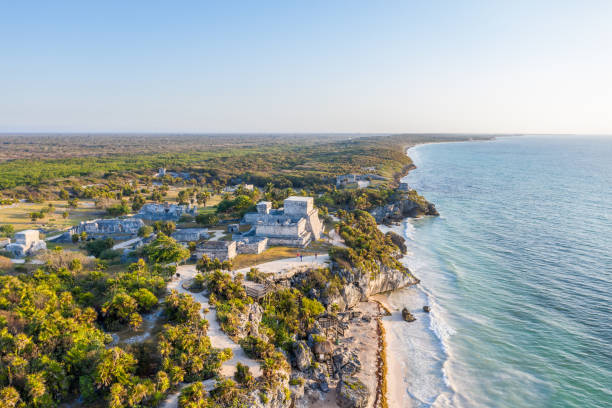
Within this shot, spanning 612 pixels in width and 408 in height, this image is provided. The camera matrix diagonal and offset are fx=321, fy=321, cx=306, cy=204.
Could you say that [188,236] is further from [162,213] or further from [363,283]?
[363,283]

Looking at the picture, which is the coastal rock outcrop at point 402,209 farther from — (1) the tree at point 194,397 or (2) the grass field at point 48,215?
(2) the grass field at point 48,215

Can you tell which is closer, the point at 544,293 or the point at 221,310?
the point at 221,310

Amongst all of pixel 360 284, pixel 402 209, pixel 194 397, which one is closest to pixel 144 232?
pixel 360 284

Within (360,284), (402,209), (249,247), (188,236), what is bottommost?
(360,284)

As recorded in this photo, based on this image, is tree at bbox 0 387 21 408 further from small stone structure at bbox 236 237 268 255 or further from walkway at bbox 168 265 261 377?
small stone structure at bbox 236 237 268 255

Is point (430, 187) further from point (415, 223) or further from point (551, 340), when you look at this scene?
point (551, 340)

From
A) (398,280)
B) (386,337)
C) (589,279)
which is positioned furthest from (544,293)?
(386,337)
